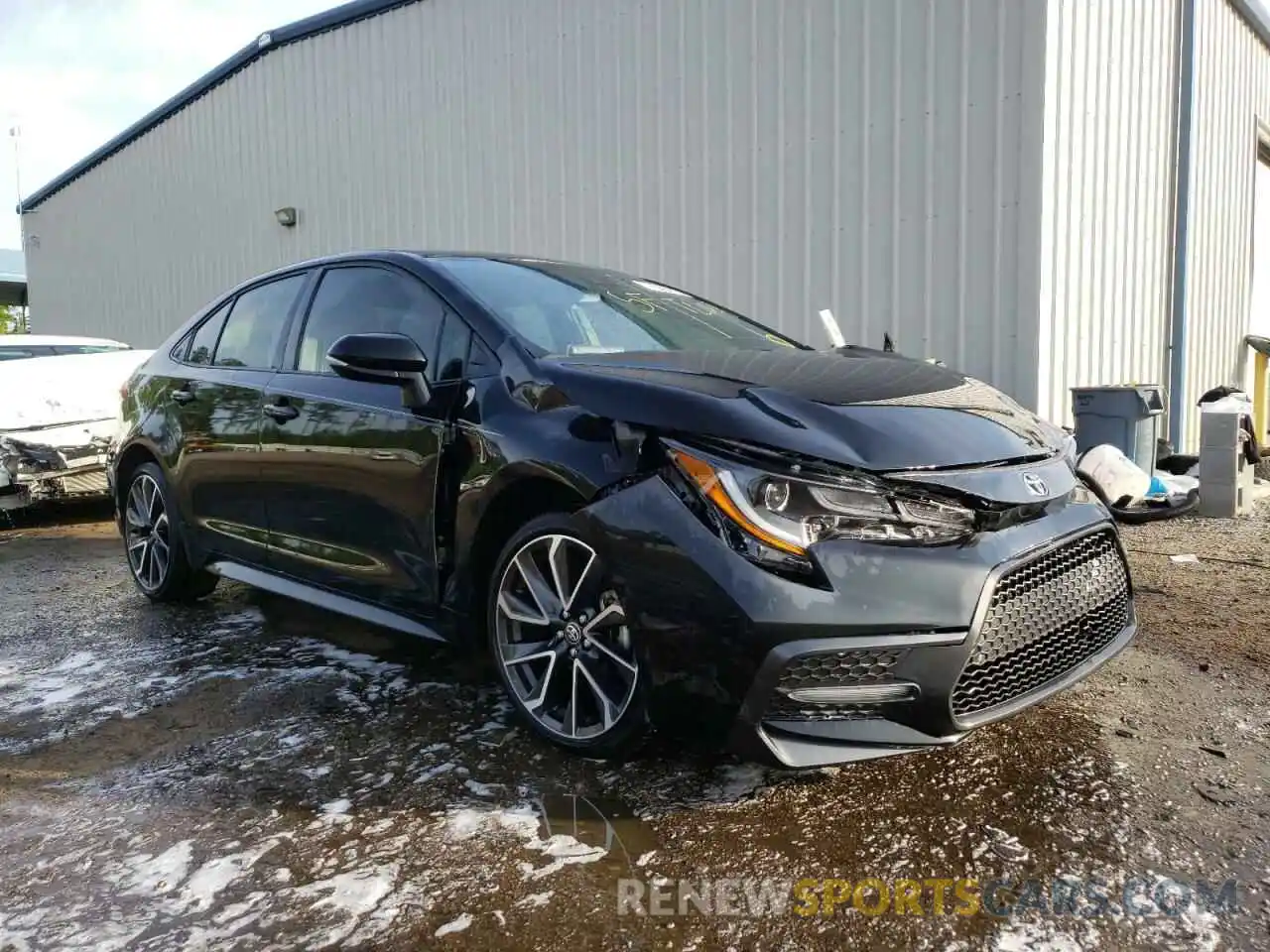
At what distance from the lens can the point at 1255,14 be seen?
9695 millimetres

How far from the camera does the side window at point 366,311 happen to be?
3322 millimetres

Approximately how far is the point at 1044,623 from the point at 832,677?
0.59 meters

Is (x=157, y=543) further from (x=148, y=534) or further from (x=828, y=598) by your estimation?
(x=828, y=598)

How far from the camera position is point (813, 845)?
2348mm

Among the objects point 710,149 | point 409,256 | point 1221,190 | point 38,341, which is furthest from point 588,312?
point 1221,190

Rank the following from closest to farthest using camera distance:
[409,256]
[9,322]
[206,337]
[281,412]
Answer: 1. [409,256]
2. [281,412]
3. [206,337]
4. [9,322]

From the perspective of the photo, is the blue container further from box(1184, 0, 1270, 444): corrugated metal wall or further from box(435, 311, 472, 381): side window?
box(435, 311, 472, 381): side window

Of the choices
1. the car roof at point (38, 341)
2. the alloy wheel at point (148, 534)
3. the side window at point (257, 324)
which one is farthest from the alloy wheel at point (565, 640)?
the car roof at point (38, 341)

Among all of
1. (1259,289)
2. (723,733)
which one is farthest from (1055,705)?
(1259,289)

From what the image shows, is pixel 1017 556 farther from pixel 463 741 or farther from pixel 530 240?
pixel 530 240

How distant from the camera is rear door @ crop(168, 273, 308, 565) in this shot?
3955mm

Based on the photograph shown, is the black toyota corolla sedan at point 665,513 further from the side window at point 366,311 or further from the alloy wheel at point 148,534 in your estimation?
the alloy wheel at point 148,534

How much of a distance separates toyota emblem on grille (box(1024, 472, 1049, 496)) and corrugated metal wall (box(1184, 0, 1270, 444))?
24.3ft

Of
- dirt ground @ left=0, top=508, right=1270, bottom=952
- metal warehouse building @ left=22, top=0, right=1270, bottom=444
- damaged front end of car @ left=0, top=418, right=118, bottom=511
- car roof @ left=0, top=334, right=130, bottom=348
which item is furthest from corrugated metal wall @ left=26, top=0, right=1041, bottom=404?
damaged front end of car @ left=0, top=418, right=118, bottom=511
